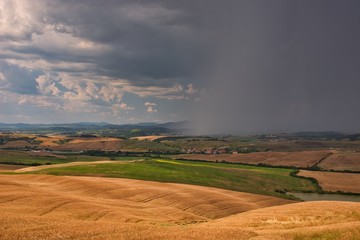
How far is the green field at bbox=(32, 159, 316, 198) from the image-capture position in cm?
11294

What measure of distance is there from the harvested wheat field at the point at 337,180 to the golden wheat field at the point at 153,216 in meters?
43.0

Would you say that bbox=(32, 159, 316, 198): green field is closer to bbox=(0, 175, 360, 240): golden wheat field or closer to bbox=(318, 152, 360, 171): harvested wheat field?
bbox=(0, 175, 360, 240): golden wheat field

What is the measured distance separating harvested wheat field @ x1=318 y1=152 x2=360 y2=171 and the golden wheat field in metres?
94.1

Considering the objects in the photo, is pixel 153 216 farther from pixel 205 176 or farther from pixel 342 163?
pixel 342 163

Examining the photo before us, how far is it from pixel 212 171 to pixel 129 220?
9642cm

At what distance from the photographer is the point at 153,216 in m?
53.8

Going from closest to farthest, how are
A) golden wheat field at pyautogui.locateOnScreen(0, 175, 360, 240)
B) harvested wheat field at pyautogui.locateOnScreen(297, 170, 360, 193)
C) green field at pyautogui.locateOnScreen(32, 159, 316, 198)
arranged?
golden wheat field at pyautogui.locateOnScreen(0, 175, 360, 240) < green field at pyautogui.locateOnScreen(32, 159, 316, 198) < harvested wheat field at pyautogui.locateOnScreen(297, 170, 360, 193)

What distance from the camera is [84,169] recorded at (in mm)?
120562

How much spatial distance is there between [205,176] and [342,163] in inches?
3624

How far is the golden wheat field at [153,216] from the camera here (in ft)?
98.8

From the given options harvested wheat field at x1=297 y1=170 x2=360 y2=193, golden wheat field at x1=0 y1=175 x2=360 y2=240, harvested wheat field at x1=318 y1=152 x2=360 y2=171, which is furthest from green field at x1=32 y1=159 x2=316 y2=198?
harvested wheat field at x1=318 y1=152 x2=360 y2=171

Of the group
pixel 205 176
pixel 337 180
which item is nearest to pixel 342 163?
pixel 337 180

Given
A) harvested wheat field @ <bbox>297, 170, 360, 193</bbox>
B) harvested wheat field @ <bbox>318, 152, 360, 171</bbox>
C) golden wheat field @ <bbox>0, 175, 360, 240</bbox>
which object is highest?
golden wheat field @ <bbox>0, 175, 360, 240</bbox>

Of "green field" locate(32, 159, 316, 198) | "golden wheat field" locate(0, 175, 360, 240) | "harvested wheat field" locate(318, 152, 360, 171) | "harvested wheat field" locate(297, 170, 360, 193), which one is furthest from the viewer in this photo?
"harvested wheat field" locate(318, 152, 360, 171)
